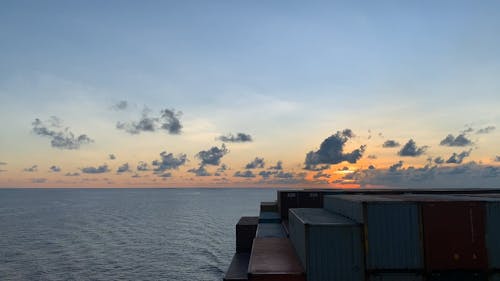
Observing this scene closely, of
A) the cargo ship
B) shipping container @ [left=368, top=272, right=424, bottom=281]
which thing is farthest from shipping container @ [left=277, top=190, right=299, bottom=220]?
shipping container @ [left=368, top=272, right=424, bottom=281]

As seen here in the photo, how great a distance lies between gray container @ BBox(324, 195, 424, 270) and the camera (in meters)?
20.7

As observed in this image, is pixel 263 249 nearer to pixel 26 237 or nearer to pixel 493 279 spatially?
pixel 493 279

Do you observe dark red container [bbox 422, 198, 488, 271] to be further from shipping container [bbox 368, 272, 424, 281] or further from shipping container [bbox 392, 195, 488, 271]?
shipping container [bbox 368, 272, 424, 281]

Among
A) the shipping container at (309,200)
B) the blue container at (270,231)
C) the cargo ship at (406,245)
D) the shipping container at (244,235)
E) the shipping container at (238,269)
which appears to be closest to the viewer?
the cargo ship at (406,245)

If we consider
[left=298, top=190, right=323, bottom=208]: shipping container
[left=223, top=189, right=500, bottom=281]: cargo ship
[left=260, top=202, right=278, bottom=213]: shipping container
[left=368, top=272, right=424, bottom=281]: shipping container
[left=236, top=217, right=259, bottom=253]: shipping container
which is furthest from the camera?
[left=260, top=202, right=278, bottom=213]: shipping container

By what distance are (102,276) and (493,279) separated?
45794 millimetres

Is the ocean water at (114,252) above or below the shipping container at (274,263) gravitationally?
below

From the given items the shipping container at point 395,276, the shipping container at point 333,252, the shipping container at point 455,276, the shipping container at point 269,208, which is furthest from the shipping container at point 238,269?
the shipping container at point 455,276

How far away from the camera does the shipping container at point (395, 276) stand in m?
20.4

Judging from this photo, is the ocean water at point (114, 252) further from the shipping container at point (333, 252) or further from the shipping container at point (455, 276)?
the shipping container at point (455, 276)

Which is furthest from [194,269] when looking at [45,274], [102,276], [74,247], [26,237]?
[26,237]

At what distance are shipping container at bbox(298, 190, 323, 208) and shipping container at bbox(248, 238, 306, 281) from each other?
62.2 ft

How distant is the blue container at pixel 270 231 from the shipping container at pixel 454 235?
659 inches

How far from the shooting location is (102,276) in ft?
161
